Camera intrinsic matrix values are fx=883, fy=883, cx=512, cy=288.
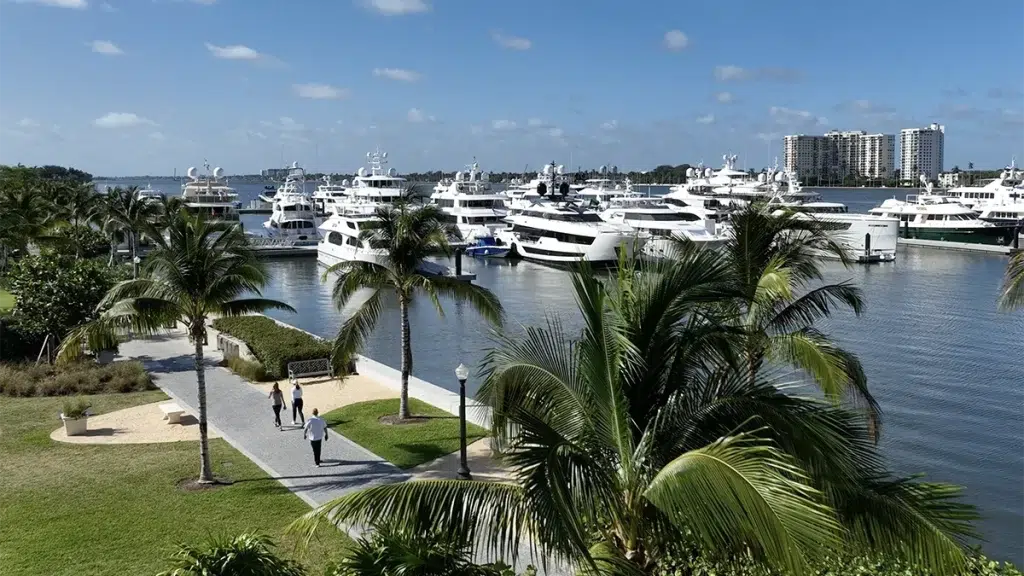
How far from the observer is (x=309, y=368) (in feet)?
80.5

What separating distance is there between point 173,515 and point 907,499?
10.3 meters

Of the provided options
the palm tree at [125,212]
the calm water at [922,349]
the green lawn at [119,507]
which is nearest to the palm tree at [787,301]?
the calm water at [922,349]

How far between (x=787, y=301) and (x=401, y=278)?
9335mm

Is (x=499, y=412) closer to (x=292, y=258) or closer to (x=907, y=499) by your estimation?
(x=907, y=499)

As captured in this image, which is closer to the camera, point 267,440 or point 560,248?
point 267,440

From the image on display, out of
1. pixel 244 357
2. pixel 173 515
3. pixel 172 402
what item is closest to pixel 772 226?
pixel 173 515

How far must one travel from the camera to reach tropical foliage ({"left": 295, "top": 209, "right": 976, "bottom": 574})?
5.84 meters

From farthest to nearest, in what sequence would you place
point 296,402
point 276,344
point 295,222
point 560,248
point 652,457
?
point 295,222 → point 560,248 → point 276,344 → point 296,402 → point 652,457

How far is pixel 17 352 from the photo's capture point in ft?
88.3

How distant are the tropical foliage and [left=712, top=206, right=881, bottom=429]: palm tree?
5.25ft

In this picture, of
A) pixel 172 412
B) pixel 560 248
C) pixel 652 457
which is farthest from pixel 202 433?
pixel 560 248

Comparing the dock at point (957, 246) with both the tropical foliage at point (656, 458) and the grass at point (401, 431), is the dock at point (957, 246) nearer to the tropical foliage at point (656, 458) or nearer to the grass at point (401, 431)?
the grass at point (401, 431)

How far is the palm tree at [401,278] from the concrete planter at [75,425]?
17.6 ft

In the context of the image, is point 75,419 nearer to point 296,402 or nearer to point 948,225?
point 296,402
